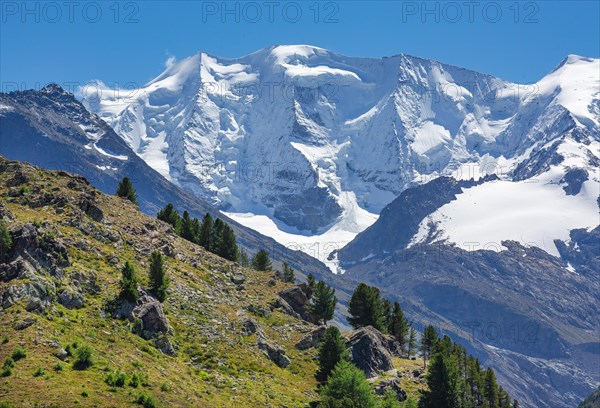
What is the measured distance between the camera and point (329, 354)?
101625 mm

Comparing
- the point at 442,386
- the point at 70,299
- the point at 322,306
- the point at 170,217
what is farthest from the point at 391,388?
the point at 170,217

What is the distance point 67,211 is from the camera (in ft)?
348

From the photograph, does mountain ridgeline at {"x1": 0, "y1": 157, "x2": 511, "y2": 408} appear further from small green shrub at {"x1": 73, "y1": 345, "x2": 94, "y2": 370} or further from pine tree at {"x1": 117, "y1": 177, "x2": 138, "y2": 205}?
pine tree at {"x1": 117, "y1": 177, "x2": 138, "y2": 205}

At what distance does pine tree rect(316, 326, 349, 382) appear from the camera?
10125cm

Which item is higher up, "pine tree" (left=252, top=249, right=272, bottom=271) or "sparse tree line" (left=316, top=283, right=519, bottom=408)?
"pine tree" (left=252, top=249, right=272, bottom=271)

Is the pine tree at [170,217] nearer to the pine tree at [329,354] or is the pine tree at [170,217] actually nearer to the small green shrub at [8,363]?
the pine tree at [329,354]

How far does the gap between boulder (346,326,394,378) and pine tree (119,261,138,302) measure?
3635cm

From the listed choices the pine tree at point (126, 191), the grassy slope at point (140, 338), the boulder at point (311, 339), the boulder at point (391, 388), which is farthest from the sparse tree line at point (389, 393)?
the pine tree at point (126, 191)

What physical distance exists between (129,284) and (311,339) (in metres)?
31.4

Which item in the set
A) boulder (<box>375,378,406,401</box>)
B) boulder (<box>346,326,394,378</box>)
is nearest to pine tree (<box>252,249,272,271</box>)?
boulder (<box>346,326,394,378</box>)

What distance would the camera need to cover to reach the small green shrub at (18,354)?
69688 mm

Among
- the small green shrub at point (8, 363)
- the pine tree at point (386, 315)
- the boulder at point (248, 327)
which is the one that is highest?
the pine tree at point (386, 315)

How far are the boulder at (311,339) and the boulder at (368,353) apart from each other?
5.44 m

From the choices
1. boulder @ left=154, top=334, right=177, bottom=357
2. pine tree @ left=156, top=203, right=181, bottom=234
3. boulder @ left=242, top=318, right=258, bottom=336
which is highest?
pine tree @ left=156, top=203, right=181, bottom=234
